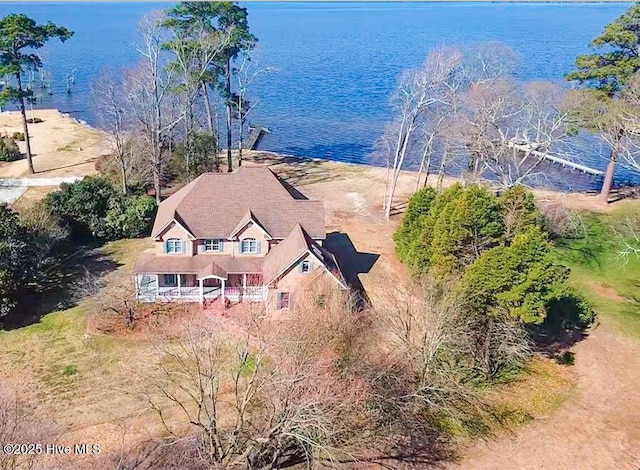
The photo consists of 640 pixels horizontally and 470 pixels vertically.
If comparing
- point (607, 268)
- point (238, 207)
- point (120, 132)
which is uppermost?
point (120, 132)

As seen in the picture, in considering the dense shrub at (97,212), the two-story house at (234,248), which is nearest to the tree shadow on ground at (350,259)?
the two-story house at (234,248)

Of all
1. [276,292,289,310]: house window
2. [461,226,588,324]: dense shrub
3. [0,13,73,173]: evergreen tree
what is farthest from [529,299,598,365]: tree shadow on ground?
[0,13,73,173]: evergreen tree

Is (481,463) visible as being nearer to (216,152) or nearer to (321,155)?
(216,152)

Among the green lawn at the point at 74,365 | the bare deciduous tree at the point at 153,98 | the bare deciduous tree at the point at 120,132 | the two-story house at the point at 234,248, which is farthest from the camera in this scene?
the bare deciduous tree at the point at 120,132

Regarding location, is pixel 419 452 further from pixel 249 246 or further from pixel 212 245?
pixel 212 245

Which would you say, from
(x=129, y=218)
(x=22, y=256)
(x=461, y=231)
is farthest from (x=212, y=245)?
(x=461, y=231)

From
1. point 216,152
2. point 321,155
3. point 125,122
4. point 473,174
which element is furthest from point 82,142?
point 473,174

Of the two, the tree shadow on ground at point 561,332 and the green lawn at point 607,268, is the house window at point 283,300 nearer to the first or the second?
the tree shadow on ground at point 561,332
